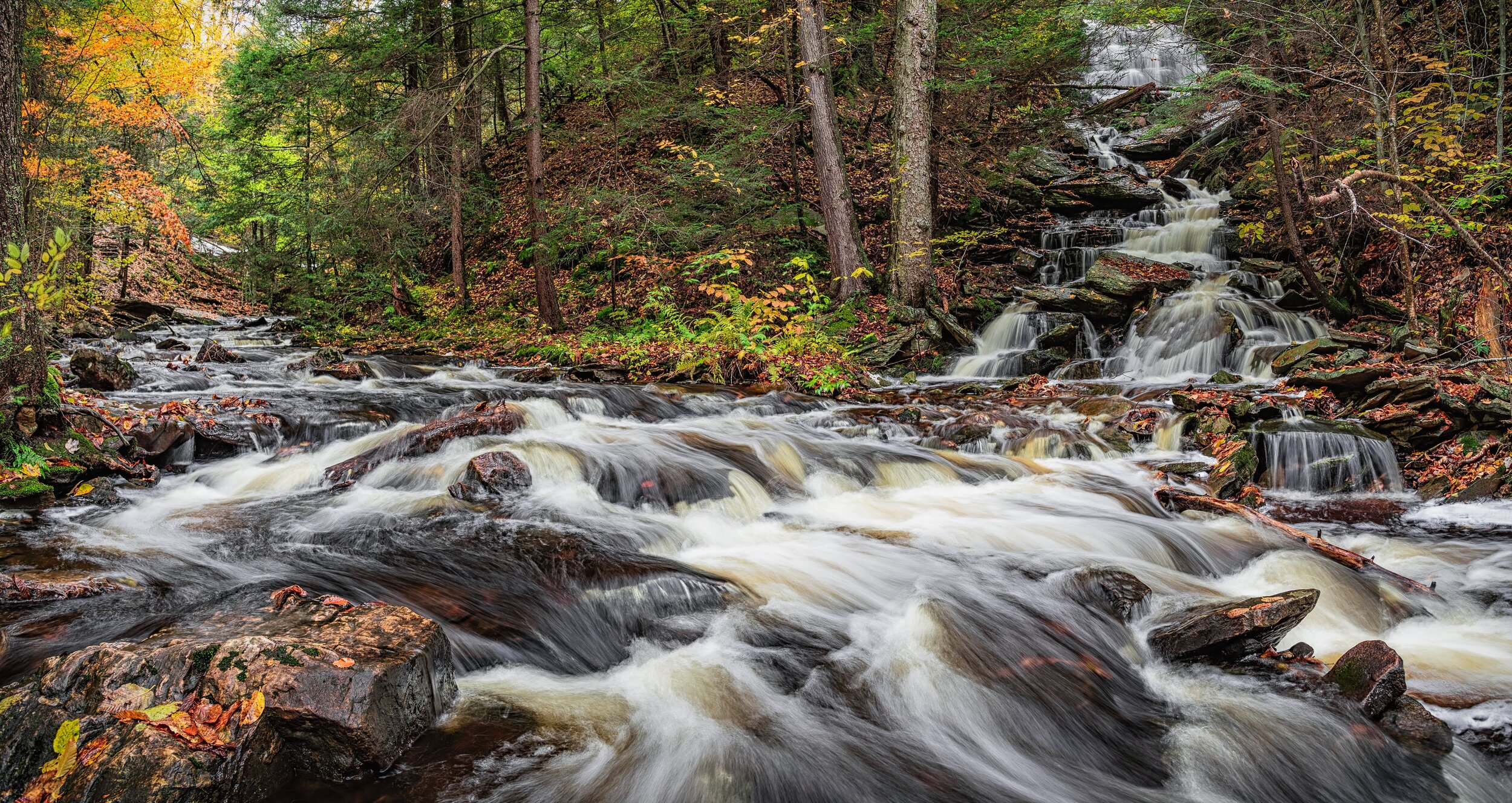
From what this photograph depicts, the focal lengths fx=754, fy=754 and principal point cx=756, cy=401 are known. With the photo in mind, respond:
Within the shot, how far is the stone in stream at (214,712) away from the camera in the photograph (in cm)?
210

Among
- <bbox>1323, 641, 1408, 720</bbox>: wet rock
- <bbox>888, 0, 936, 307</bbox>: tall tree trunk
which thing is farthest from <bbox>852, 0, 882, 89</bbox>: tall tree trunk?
<bbox>1323, 641, 1408, 720</bbox>: wet rock

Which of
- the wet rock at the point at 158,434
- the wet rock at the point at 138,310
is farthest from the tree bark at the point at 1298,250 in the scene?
the wet rock at the point at 138,310

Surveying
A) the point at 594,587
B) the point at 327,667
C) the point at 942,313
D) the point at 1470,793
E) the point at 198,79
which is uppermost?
the point at 198,79

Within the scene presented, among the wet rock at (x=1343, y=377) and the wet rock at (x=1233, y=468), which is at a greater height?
the wet rock at (x=1343, y=377)

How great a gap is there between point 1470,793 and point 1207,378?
767 centimetres

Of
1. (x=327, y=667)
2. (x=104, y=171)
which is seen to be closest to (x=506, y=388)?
(x=327, y=667)

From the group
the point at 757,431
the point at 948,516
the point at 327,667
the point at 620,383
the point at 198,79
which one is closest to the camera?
the point at 327,667

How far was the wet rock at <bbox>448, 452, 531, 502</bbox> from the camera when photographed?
5594 mm

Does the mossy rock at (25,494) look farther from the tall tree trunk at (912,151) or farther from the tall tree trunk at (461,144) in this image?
the tall tree trunk at (912,151)

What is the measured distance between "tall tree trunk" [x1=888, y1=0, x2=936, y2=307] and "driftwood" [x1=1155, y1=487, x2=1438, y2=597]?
20.0 ft

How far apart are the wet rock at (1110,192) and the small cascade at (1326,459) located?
9.71 meters

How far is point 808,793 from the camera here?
274 centimetres

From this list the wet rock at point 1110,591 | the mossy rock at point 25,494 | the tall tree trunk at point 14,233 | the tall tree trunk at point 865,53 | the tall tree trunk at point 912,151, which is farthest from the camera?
the tall tree trunk at point 865,53

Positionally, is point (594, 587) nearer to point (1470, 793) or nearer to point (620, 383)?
point (1470, 793)
